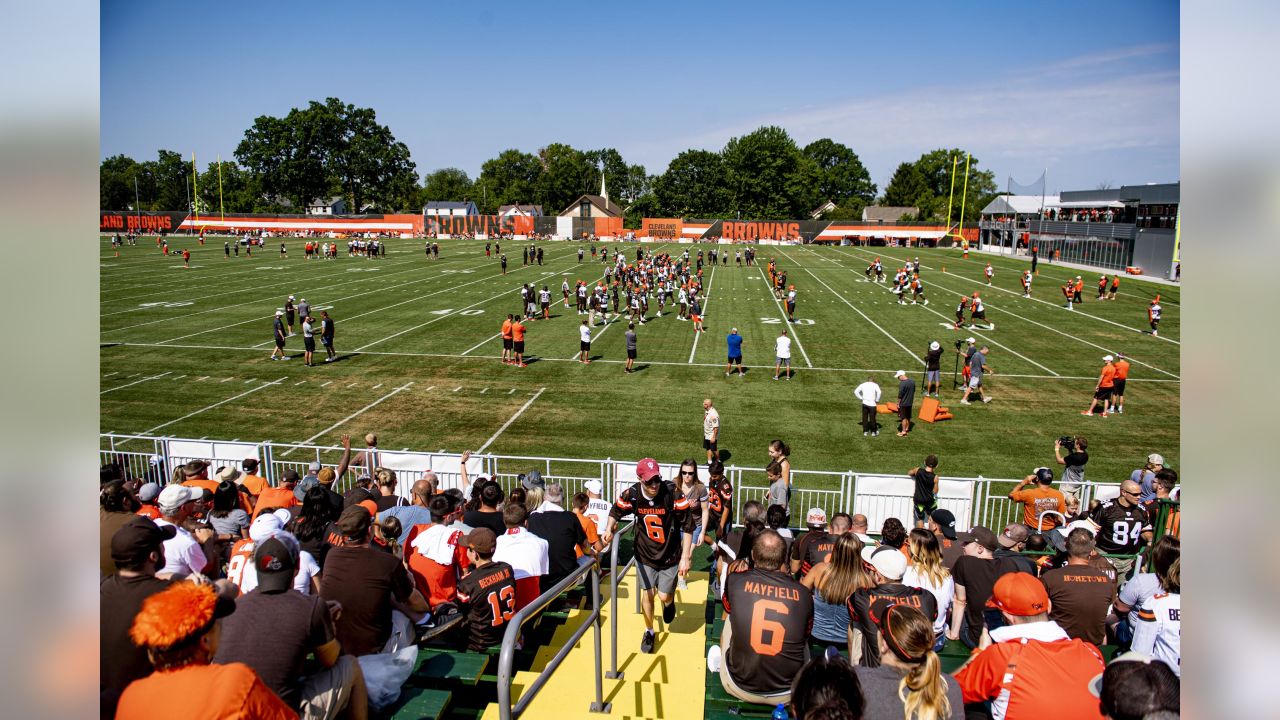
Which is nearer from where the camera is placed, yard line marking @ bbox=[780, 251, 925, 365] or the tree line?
yard line marking @ bbox=[780, 251, 925, 365]

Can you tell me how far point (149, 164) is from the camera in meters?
140

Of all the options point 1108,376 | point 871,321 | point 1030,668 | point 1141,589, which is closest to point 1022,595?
point 1030,668

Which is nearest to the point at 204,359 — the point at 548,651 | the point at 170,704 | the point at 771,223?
the point at 548,651

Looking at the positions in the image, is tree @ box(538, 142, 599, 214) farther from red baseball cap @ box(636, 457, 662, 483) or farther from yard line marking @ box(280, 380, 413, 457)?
red baseball cap @ box(636, 457, 662, 483)

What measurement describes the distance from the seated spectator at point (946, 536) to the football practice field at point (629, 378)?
581 centimetres

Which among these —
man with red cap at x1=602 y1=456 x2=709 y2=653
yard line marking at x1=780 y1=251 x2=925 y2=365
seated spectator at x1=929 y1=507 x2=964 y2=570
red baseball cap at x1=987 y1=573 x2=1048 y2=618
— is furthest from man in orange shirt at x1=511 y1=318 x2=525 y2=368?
red baseball cap at x1=987 y1=573 x2=1048 y2=618

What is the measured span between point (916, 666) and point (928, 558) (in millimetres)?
2486

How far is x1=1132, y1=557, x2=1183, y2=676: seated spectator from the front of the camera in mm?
4711

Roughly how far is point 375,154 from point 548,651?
12218 centimetres

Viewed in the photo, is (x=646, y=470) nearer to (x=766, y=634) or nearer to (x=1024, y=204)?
(x=766, y=634)

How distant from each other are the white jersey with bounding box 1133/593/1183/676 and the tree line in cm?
10135

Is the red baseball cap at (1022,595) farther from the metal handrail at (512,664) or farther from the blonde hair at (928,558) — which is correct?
the metal handrail at (512,664)

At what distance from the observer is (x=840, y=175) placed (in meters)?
145
